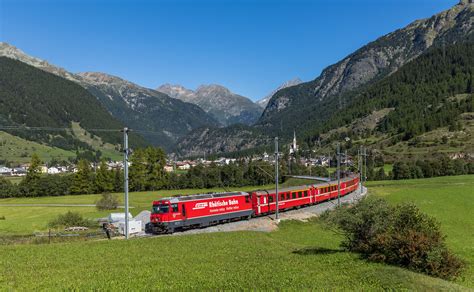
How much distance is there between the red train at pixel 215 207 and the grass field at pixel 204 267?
6.13 m

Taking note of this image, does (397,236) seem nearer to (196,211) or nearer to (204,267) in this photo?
(204,267)

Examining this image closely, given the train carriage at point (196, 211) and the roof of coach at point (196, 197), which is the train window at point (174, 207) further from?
the roof of coach at point (196, 197)

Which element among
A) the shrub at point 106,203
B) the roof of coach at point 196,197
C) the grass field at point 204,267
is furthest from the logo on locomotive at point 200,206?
the shrub at point 106,203

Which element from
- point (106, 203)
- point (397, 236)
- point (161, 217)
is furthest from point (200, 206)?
point (106, 203)

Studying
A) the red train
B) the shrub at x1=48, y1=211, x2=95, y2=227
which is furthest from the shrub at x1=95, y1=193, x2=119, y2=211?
the red train

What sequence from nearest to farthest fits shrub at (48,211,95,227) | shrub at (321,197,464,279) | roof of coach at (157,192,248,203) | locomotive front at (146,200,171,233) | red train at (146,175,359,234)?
shrub at (321,197,464,279) < locomotive front at (146,200,171,233) < red train at (146,175,359,234) < roof of coach at (157,192,248,203) < shrub at (48,211,95,227)

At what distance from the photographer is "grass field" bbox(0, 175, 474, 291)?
760 inches

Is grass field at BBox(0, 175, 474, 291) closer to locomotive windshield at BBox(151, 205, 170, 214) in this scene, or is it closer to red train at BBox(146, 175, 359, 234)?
red train at BBox(146, 175, 359, 234)

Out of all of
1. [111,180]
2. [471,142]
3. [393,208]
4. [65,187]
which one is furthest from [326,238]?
[471,142]

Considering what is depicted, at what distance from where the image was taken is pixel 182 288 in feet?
61.1

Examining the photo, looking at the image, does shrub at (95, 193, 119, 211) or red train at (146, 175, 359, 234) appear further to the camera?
shrub at (95, 193, 119, 211)

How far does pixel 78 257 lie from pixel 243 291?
1477 centimetres

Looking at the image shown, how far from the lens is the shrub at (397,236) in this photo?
2311 cm

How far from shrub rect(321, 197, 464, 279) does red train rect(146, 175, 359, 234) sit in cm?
1972
